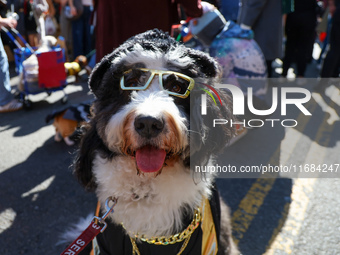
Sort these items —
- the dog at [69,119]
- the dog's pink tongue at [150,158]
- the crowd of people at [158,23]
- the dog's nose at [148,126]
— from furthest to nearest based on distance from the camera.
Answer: the dog at [69,119], the crowd of people at [158,23], the dog's pink tongue at [150,158], the dog's nose at [148,126]

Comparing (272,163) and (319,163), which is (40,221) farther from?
(319,163)

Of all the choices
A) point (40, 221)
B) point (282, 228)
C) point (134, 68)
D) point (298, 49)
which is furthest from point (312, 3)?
point (40, 221)

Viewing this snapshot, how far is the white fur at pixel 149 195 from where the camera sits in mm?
1580

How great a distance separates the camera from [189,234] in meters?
1.60

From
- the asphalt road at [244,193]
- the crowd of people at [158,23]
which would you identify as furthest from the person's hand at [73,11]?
the asphalt road at [244,193]

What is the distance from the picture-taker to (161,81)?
1.50 m

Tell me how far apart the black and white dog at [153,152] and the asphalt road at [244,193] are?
46cm

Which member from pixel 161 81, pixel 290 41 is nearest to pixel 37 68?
pixel 161 81

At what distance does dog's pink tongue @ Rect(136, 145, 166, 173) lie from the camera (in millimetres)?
1443

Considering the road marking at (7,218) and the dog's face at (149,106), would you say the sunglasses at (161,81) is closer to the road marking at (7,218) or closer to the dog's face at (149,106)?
the dog's face at (149,106)

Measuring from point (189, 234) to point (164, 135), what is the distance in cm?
57

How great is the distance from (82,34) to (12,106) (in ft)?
10.2

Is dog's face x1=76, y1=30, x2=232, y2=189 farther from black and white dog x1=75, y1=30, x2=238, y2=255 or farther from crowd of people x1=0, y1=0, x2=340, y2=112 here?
crowd of people x1=0, y1=0, x2=340, y2=112

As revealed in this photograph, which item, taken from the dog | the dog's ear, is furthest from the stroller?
the dog's ear
